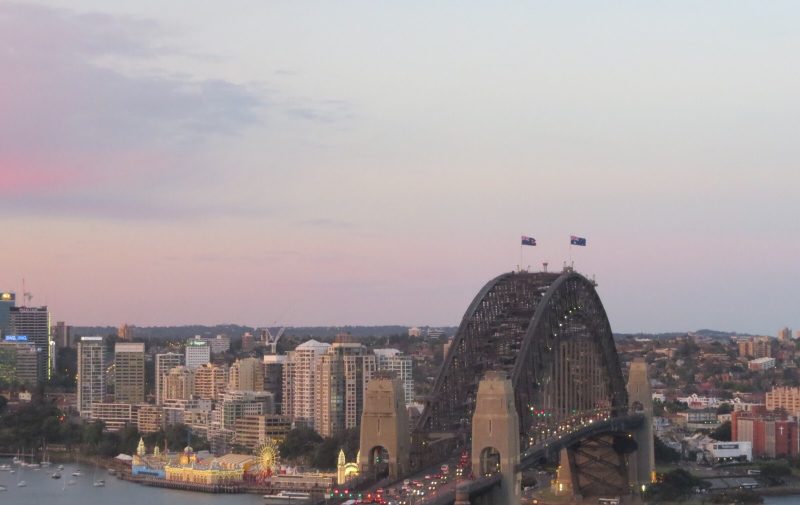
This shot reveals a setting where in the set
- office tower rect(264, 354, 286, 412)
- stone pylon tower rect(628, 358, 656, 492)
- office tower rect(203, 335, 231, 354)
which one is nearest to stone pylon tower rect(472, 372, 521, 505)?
stone pylon tower rect(628, 358, 656, 492)

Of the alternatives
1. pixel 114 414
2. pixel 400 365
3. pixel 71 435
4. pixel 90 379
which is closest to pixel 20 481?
pixel 71 435

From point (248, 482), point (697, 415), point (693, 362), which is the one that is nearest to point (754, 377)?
point (693, 362)

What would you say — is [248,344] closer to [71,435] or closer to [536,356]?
[71,435]

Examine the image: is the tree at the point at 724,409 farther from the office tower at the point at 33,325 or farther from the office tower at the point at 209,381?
the office tower at the point at 33,325

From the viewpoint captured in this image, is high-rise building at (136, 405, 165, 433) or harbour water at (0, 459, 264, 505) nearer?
harbour water at (0, 459, 264, 505)

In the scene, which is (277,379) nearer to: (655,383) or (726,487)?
(655,383)

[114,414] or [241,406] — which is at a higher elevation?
[241,406]

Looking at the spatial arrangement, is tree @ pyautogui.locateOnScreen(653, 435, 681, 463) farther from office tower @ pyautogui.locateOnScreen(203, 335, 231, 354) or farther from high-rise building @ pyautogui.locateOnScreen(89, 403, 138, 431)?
office tower @ pyautogui.locateOnScreen(203, 335, 231, 354)
